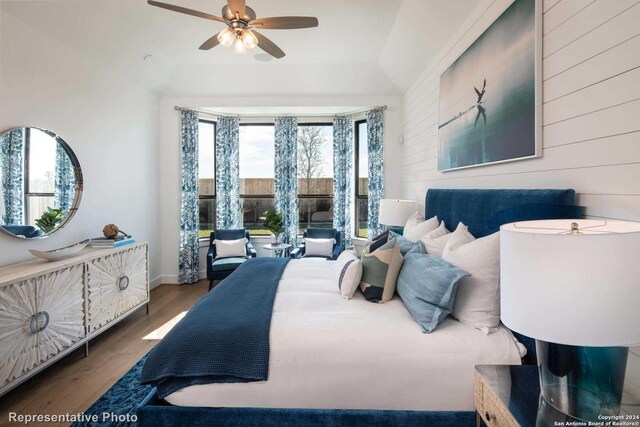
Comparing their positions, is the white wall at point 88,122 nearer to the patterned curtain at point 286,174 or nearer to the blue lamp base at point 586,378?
the patterned curtain at point 286,174

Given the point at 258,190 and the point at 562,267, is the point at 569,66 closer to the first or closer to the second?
the point at 562,267

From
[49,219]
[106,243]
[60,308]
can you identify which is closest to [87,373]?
[60,308]

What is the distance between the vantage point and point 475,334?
5.44ft

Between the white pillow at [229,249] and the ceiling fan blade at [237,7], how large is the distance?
3.23 metres

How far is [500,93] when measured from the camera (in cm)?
211

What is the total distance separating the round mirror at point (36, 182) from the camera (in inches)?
102

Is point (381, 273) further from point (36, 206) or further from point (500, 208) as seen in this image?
point (36, 206)

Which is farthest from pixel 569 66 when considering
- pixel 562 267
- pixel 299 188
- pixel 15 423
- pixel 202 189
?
pixel 202 189

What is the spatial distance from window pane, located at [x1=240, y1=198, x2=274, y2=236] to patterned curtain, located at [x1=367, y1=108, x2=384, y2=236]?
1.85m

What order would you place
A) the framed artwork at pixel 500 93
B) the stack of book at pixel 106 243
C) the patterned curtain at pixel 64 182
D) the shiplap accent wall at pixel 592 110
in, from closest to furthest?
the shiplap accent wall at pixel 592 110 < the framed artwork at pixel 500 93 < the patterned curtain at pixel 64 182 < the stack of book at pixel 106 243

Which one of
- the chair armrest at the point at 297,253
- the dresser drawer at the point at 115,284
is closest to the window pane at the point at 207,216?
the chair armrest at the point at 297,253

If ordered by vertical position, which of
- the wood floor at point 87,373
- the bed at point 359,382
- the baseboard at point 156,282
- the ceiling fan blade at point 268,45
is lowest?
the wood floor at point 87,373

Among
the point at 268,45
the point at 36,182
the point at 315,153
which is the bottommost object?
the point at 36,182

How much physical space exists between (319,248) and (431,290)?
304cm
